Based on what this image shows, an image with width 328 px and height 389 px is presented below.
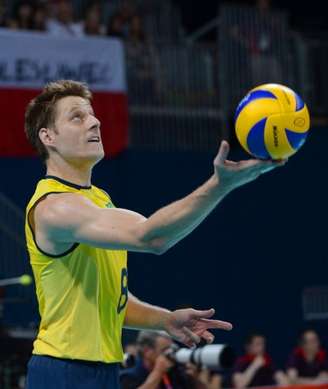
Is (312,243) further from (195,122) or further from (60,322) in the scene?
(60,322)

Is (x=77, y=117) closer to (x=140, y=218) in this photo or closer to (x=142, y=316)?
(x=140, y=218)

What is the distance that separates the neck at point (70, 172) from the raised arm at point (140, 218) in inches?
11.7

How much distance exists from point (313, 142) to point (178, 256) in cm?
313

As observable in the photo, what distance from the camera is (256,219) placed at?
1695 centimetres

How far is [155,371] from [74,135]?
4198 mm

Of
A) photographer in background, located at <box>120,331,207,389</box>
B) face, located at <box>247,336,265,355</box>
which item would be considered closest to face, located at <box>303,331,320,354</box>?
face, located at <box>247,336,265,355</box>

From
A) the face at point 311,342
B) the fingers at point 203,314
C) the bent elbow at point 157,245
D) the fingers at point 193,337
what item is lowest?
the face at point 311,342

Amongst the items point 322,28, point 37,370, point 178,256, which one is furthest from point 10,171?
point 37,370

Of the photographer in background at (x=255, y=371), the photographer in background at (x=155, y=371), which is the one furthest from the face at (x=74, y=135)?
the photographer in background at (x=255, y=371)

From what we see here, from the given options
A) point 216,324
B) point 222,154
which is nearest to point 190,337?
point 216,324

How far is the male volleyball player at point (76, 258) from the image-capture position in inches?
184

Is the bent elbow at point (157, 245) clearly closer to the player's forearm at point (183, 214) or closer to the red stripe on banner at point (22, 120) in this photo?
the player's forearm at point (183, 214)

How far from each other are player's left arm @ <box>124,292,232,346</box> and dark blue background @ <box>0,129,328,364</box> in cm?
987

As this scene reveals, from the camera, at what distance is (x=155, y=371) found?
29.0ft
